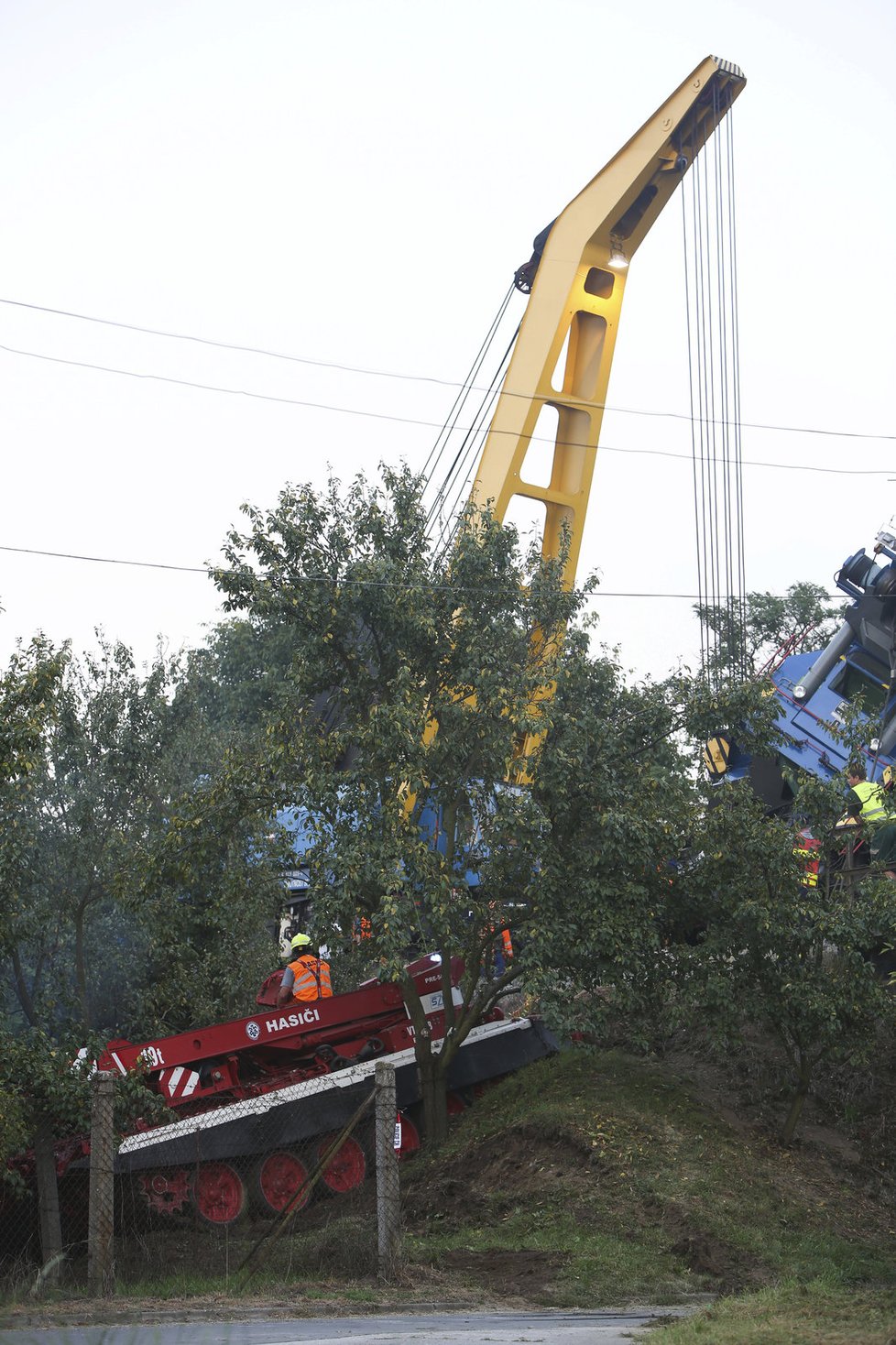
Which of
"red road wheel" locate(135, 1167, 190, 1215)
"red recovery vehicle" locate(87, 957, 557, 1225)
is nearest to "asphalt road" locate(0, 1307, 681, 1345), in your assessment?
"red recovery vehicle" locate(87, 957, 557, 1225)

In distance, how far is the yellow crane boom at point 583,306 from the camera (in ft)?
59.7

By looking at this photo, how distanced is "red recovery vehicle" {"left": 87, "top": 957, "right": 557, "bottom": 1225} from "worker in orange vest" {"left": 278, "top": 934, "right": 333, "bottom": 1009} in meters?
0.27

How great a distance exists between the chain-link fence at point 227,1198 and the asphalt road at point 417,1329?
99 cm

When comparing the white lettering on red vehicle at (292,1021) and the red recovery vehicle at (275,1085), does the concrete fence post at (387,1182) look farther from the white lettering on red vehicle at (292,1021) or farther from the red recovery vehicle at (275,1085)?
the white lettering on red vehicle at (292,1021)

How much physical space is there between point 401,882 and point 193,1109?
11.1ft

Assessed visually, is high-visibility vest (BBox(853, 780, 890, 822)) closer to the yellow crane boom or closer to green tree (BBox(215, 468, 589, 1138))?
green tree (BBox(215, 468, 589, 1138))

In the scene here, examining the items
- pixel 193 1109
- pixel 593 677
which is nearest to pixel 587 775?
pixel 593 677

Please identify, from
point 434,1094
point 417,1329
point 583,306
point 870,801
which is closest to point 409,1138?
point 434,1094

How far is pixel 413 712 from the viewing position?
13375 millimetres

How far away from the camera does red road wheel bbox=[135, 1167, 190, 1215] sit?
12422 mm

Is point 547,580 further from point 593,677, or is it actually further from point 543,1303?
point 543,1303

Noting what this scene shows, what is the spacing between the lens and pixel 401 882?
12516 millimetres

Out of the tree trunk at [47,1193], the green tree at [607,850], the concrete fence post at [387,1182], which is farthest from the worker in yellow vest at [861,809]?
the tree trunk at [47,1193]

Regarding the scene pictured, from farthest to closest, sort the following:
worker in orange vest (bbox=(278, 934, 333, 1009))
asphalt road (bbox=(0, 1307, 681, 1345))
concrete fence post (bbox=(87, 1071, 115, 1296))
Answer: worker in orange vest (bbox=(278, 934, 333, 1009)) < concrete fence post (bbox=(87, 1071, 115, 1296)) < asphalt road (bbox=(0, 1307, 681, 1345))
